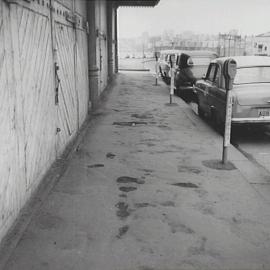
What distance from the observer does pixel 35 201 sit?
4.75 meters

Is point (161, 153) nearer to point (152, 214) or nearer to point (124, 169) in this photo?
point (124, 169)

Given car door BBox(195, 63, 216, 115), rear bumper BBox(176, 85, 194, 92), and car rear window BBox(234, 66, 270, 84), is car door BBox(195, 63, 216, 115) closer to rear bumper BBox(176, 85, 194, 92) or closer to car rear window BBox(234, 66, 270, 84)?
car rear window BBox(234, 66, 270, 84)

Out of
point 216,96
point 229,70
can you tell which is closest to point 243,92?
point 216,96

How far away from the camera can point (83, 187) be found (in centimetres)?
537

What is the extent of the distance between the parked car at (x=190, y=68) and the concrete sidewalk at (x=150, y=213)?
7.95 metres

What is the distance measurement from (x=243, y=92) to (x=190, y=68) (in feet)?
25.6

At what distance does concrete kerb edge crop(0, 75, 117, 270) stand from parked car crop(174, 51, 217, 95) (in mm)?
8494

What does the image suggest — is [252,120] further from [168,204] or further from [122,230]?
[122,230]

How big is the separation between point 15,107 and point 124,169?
95.8 inches

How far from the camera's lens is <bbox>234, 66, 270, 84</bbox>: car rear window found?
28.7 ft

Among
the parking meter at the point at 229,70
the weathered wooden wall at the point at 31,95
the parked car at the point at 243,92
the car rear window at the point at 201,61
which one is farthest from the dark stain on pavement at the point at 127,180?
the car rear window at the point at 201,61

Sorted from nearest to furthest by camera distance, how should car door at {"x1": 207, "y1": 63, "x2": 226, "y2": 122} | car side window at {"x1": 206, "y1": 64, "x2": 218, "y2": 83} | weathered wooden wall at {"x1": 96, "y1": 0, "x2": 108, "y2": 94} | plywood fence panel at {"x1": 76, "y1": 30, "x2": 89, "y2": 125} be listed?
1. car door at {"x1": 207, "y1": 63, "x2": 226, "y2": 122}
2. plywood fence panel at {"x1": 76, "y1": 30, "x2": 89, "y2": 125}
3. car side window at {"x1": 206, "y1": 64, "x2": 218, "y2": 83}
4. weathered wooden wall at {"x1": 96, "y1": 0, "x2": 108, "y2": 94}

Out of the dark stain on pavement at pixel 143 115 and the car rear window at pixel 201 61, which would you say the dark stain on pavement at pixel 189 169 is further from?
the car rear window at pixel 201 61

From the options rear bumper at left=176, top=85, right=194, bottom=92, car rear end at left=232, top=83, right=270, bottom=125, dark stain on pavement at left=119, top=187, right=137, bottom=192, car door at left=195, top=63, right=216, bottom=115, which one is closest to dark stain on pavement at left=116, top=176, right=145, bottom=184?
dark stain on pavement at left=119, top=187, right=137, bottom=192
